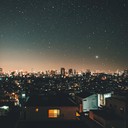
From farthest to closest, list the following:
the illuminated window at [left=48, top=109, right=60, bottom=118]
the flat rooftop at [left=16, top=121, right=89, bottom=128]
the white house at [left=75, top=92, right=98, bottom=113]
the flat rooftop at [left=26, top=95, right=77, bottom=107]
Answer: the white house at [left=75, top=92, right=98, bottom=113] < the flat rooftop at [left=26, top=95, right=77, bottom=107] < the illuminated window at [left=48, top=109, right=60, bottom=118] < the flat rooftop at [left=16, top=121, right=89, bottom=128]

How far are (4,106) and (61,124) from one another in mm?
11690

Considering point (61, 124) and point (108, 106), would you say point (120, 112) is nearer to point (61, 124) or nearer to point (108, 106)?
point (108, 106)

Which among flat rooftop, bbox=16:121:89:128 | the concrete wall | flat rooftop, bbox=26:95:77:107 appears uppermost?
flat rooftop, bbox=26:95:77:107

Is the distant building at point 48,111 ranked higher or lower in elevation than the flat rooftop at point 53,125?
higher

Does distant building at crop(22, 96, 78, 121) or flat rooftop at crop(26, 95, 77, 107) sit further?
flat rooftop at crop(26, 95, 77, 107)

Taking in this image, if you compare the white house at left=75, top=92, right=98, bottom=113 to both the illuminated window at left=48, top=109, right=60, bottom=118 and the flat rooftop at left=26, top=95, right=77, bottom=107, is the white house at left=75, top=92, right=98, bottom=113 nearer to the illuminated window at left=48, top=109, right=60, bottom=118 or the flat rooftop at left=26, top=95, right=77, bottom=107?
the flat rooftop at left=26, top=95, right=77, bottom=107

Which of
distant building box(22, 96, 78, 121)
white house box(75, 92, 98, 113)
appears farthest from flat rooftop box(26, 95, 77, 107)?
white house box(75, 92, 98, 113)

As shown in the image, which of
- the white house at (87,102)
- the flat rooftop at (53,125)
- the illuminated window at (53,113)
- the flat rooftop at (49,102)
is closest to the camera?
the flat rooftop at (53,125)

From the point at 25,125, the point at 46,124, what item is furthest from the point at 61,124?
the point at 25,125

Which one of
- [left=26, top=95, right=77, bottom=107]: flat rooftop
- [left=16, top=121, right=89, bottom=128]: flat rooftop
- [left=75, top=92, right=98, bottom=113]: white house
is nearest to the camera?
[left=16, top=121, right=89, bottom=128]: flat rooftop

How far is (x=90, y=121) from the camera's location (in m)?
19.9

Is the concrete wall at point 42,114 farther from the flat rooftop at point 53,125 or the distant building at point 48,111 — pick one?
the flat rooftop at point 53,125

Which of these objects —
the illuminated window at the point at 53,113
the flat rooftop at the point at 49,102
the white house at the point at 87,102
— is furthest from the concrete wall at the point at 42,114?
the white house at the point at 87,102

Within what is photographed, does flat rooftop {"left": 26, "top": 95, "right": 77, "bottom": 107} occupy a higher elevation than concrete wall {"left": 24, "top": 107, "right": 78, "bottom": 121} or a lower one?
higher
